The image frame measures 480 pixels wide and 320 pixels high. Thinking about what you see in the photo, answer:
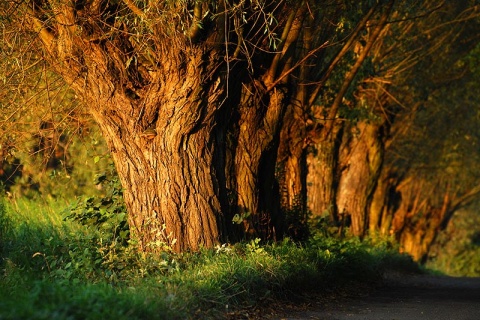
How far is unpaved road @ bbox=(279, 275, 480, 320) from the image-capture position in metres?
11.8

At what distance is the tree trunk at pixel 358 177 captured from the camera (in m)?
26.9

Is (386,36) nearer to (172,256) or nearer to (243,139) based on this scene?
(243,139)

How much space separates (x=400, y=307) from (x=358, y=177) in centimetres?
1406

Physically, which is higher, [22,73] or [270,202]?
[22,73]

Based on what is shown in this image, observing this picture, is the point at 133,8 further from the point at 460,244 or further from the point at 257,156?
the point at 460,244

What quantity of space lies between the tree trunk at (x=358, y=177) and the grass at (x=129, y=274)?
10.5 m

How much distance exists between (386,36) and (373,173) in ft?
19.9

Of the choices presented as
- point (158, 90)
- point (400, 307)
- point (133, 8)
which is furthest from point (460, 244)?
point (133, 8)

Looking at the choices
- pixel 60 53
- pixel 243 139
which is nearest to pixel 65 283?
pixel 60 53

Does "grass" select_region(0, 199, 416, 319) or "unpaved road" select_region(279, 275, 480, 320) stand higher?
"grass" select_region(0, 199, 416, 319)

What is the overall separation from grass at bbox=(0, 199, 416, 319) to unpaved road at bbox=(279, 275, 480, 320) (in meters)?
0.59

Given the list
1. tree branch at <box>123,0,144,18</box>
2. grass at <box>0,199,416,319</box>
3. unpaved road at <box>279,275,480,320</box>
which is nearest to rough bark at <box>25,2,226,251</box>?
grass at <box>0,199,416,319</box>

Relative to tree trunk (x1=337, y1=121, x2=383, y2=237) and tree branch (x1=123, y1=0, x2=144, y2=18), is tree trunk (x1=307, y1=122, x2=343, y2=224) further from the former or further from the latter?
tree branch (x1=123, y1=0, x2=144, y2=18)

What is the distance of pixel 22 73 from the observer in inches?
539
